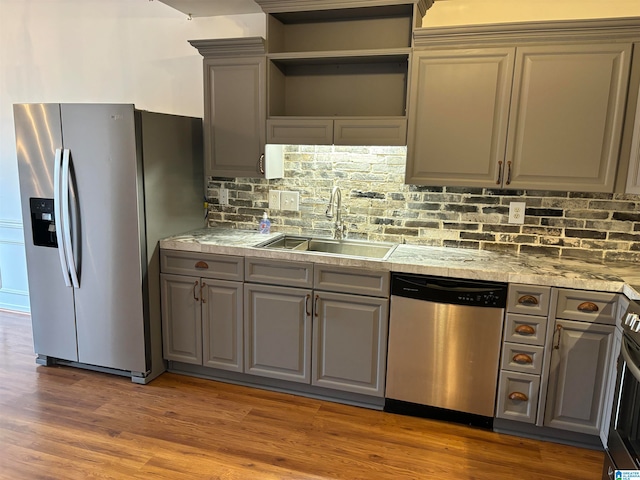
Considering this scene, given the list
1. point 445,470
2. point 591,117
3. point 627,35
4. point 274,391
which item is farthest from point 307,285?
point 627,35

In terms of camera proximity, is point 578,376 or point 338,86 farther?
point 338,86

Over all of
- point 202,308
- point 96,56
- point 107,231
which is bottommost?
point 202,308

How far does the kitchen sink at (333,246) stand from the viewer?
3053 mm

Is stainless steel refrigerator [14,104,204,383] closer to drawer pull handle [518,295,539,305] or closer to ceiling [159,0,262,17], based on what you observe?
ceiling [159,0,262,17]

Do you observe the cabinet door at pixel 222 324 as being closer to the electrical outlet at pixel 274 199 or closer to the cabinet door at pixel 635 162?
the electrical outlet at pixel 274 199

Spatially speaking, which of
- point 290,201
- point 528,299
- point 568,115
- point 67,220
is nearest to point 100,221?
point 67,220

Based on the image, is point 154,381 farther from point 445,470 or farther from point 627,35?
point 627,35

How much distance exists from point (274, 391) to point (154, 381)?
32.1 inches

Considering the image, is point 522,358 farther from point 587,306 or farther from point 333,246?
point 333,246

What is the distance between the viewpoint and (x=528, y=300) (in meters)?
2.37

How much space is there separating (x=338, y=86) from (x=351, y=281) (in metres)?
1.34

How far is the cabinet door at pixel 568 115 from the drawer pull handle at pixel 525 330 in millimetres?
773

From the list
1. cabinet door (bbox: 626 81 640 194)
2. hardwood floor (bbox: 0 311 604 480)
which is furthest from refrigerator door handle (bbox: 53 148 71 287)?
cabinet door (bbox: 626 81 640 194)

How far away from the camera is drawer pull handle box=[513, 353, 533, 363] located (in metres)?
2.42
